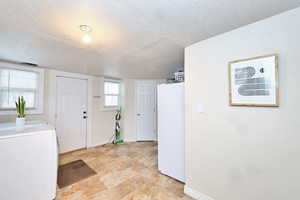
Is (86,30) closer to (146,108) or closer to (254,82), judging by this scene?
(254,82)

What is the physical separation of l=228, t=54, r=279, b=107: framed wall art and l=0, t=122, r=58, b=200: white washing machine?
2.29 metres

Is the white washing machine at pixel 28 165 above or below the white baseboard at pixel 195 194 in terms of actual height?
above

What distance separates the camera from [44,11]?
3.62 feet

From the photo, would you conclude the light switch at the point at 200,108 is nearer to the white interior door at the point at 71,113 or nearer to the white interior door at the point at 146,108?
the white interior door at the point at 146,108

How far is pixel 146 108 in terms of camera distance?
4.43 m

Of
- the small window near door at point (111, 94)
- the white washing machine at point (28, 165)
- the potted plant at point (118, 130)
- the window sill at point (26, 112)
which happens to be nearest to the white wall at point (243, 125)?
the white washing machine at point (28, 165)

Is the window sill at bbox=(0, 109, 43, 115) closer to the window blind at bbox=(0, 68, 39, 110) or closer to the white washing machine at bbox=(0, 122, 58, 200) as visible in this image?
the window blind at bbox=(0, 68, 39, 110)

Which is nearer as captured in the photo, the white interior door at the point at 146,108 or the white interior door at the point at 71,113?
the white interior door at the point at 71,113

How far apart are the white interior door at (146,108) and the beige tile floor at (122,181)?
3.94ft

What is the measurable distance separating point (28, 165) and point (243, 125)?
8.05 feet

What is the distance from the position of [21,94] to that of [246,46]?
392cm

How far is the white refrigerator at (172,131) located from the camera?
2.11 metres

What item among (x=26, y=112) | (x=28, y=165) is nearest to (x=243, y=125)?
(x=28, y=165)

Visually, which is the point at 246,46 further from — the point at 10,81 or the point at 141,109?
the point at 10,81
